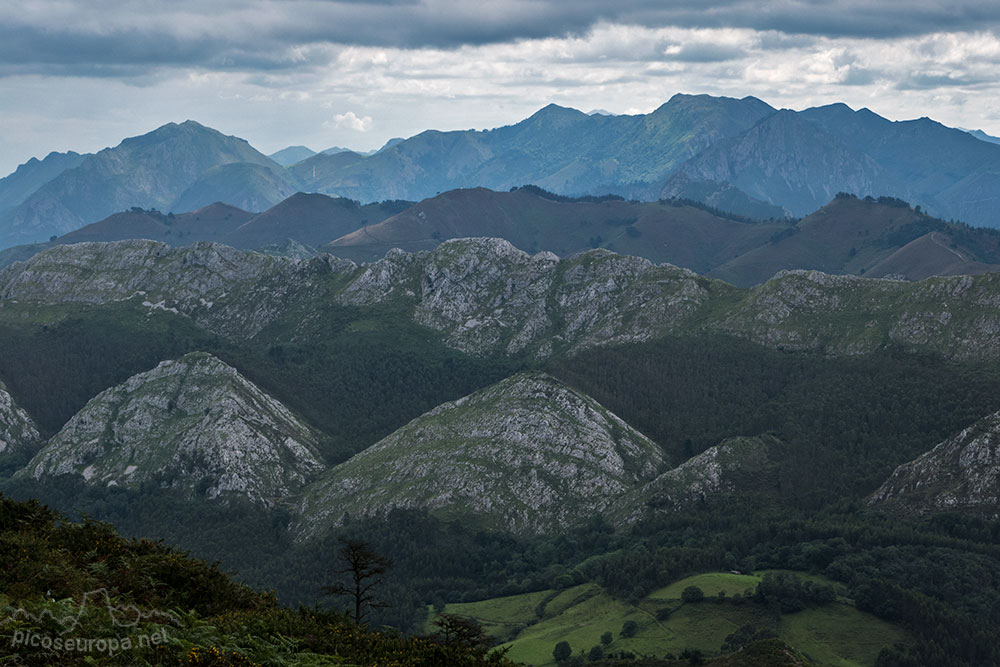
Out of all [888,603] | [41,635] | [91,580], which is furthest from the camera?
[888,603]

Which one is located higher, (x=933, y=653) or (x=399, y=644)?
(x=399, y=644)

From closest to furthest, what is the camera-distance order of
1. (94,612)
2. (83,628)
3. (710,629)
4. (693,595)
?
(83,628)
(94,612)
(710,629)
(693,595)

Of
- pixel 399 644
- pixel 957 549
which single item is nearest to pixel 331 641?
pixel 399 644

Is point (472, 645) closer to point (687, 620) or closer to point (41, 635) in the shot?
point (41, 635)

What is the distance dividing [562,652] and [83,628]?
468 feet

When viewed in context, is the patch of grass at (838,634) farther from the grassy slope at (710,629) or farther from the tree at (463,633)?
the tree at (463,633)

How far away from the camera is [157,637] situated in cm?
4856

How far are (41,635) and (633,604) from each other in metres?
171

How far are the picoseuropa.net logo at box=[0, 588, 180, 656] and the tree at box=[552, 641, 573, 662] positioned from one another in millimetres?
136612

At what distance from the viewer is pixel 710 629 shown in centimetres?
17812

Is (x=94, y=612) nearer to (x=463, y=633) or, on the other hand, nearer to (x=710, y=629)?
(x=463, y=633)

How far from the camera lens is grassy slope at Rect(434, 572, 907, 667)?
Result: 166875 millimetres

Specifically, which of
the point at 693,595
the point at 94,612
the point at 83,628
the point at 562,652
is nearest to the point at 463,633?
the point at 94,612

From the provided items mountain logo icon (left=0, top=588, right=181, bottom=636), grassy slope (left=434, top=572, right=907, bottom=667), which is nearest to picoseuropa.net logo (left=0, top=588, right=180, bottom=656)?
mountain logo icon (left=0, top=588, right=181, bottom=636)
